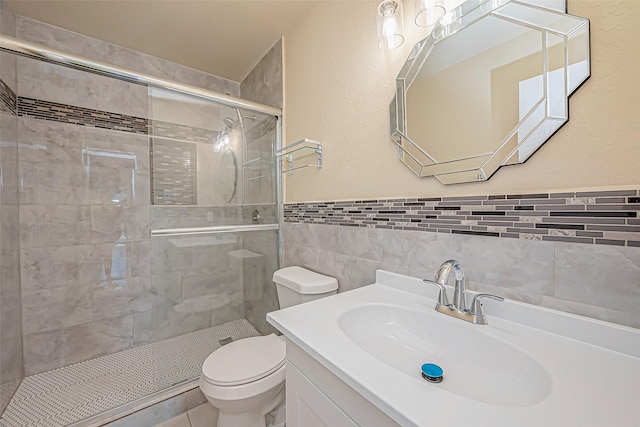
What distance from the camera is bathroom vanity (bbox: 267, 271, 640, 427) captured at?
0.43 metres

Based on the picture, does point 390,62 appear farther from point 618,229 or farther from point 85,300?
point 85,300

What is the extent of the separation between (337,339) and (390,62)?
3.57 feet

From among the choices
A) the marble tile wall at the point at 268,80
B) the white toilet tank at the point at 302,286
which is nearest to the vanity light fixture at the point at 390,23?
the marble tile wall at the point at 268,80

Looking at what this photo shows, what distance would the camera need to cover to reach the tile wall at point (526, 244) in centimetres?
58

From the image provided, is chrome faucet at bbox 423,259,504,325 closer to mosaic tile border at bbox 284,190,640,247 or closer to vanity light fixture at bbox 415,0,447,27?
mosaic tile border at bbox 284,190,640,247

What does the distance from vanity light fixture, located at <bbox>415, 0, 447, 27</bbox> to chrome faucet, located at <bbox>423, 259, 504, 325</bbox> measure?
855 mm

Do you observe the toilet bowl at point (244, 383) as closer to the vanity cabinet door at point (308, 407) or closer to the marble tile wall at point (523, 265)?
the vanity cabinet door at point (308, 407)

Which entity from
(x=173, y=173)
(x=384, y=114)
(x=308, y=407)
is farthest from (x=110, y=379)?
(x=384, y=114)

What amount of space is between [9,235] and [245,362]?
5.19ft

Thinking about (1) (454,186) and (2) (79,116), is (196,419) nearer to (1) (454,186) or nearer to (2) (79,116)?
(1) (454,186)

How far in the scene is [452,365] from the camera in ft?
2.34

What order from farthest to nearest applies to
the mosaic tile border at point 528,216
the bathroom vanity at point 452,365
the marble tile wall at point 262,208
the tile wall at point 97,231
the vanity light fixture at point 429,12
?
the marble tile wall at point 262,208
the tile wall at point 97,231
the vanity light fixture at point 429,12
the mosaic tile border at point 528,216
the bathroom vanity at point 452,365

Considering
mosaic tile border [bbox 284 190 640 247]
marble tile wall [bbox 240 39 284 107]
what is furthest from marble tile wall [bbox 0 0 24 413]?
mosaic tile border [bbox 284 190 640 247]

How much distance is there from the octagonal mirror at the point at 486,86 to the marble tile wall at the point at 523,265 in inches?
9.2
